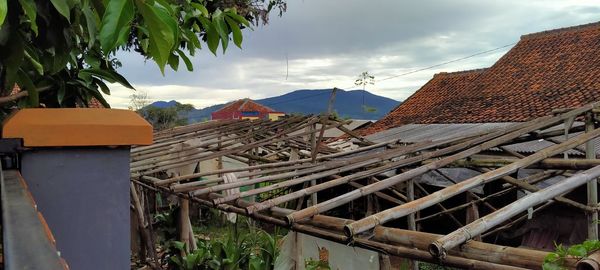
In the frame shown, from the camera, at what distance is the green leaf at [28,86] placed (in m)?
1.52

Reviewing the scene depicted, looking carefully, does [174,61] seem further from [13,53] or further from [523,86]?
[523,86]

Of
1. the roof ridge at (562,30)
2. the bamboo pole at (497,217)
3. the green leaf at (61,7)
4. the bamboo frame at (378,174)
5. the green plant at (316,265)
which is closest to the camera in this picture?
the green leaf at (61,7)

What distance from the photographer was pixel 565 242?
4.95m

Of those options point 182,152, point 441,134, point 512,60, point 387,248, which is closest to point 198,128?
point 182,152

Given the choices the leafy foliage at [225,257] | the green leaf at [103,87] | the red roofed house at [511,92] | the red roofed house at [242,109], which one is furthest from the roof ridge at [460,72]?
the red roofed house at [242,109]

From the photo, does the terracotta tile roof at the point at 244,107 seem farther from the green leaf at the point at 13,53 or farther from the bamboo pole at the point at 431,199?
the green leaf at the point at 13,53

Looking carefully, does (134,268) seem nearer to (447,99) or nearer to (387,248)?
(387,248)

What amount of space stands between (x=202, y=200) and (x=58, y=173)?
6.26ft

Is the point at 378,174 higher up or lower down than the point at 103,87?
lower down

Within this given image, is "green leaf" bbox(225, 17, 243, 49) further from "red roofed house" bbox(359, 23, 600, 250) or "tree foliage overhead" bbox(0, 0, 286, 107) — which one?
"red roofed house" bbox(359, 23, 600, 250)

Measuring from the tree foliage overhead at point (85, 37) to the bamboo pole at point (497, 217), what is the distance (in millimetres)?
980

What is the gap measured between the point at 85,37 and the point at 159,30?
1.19 m

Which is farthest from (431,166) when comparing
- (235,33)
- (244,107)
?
(244,107)

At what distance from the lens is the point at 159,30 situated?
87 centimetres
